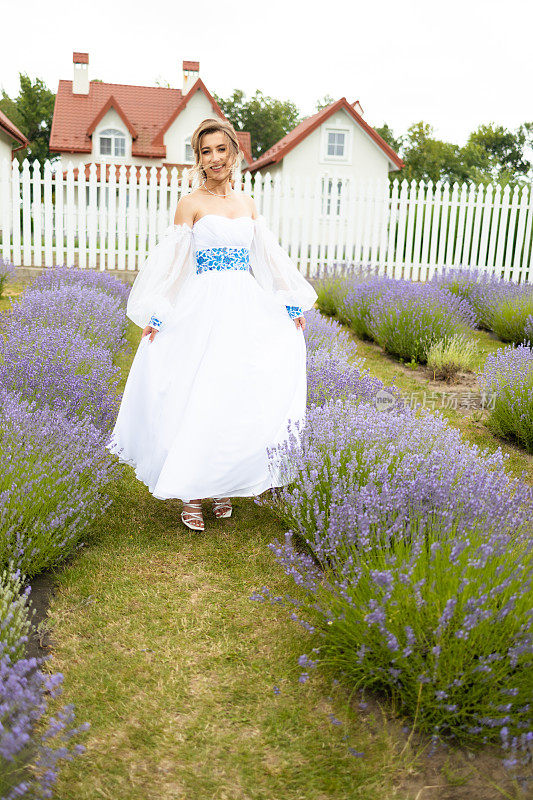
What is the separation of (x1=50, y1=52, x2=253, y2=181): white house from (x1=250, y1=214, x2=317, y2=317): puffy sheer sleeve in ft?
79.5

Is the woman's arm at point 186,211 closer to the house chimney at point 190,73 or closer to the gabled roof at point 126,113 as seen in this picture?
the gabled roof at point 126,113

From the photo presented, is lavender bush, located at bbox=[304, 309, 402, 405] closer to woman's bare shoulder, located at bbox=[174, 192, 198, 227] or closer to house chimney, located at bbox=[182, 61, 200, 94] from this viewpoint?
woman's bare shoulder, located at bbox=[174, 192, 198, 227]

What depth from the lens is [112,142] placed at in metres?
27.5

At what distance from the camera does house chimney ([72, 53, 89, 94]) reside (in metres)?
28.7

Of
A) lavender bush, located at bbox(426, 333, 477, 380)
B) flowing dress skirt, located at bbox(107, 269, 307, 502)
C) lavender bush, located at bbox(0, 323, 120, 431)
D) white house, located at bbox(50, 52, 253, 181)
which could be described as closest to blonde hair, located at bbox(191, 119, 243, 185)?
flowing dress skirt, located at bbox(107, 269, 307, 502)

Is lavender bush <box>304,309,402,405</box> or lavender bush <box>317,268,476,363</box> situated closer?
lavender bush <box>304,309,402,405</box>

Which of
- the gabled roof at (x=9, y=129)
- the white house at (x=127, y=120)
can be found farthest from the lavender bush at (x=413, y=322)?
the white house at (x=127, y=120)

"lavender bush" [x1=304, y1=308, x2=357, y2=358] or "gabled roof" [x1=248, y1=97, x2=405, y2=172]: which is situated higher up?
"gabled roof" [x1=248, y1=97, x2=405, y2=172]

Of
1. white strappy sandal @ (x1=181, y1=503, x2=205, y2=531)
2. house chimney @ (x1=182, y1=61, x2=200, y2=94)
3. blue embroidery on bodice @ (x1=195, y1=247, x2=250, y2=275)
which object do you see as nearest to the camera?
white strappy sandal @ (x1=181, y1=503, x2=205, y2=531)

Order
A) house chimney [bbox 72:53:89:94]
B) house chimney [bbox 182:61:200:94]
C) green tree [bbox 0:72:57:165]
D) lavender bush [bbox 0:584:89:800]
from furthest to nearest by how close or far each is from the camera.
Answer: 1. green tree [bbox 0:72:57:165]
2. house chimney [bbox 182:61:200:94]
3. house chimney [bbox 72:53:89:94]
4. lavender bush [bbox 0:584:89:800]

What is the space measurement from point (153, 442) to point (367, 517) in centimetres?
138

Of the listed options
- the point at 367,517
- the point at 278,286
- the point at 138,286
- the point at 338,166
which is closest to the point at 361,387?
the point at 278,286

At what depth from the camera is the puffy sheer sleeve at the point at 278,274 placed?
3.79 m

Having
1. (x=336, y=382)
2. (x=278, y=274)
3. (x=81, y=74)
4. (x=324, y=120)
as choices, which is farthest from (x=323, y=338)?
(x=81, y=74)
